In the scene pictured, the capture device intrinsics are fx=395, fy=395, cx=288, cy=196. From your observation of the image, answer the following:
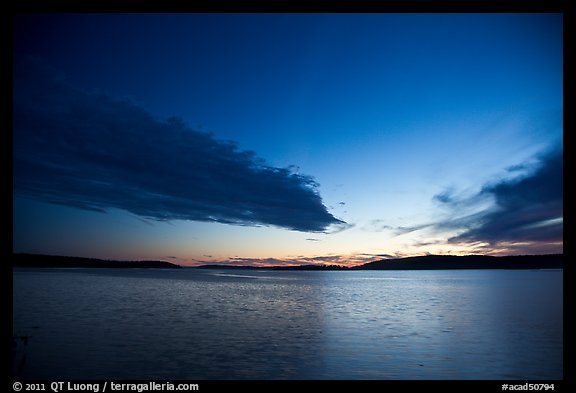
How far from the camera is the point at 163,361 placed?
17.8 meters

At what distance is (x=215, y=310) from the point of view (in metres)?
35.9

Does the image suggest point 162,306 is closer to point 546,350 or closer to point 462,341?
point 462,341

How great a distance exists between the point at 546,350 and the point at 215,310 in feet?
83.0
